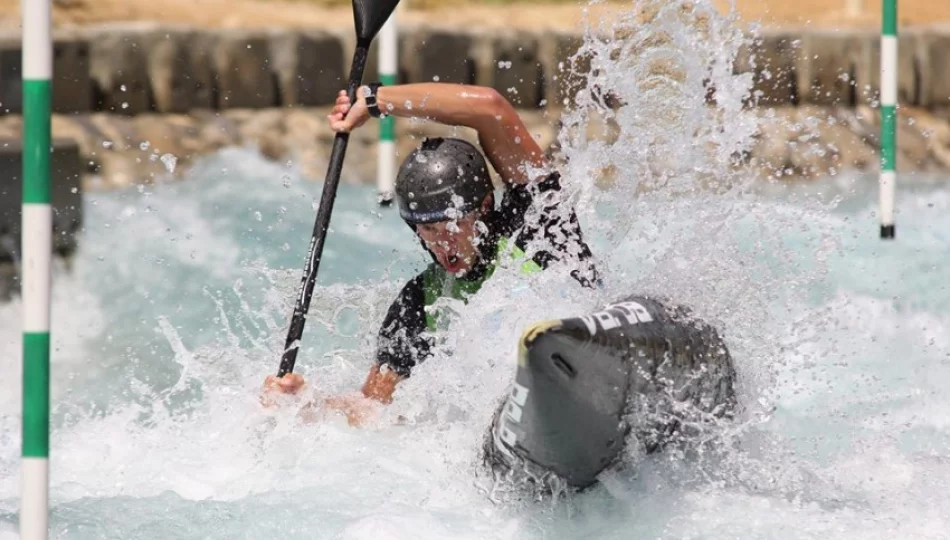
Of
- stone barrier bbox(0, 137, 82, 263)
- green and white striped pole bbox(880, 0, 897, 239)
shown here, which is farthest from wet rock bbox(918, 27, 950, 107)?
stone barrier bbox(0, 137, 82, 263)

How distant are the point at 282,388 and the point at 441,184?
2.33 feet

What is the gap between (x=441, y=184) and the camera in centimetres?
364

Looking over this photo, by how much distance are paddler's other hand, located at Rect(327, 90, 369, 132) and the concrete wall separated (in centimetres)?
309

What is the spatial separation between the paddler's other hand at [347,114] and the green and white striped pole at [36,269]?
1412mm

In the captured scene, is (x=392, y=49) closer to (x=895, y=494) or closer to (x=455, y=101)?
(x=455, y=101)

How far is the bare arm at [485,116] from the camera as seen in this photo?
3.77 metres

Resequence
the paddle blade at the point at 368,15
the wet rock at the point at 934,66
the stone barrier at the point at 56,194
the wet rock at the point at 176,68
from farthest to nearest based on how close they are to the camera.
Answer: the wet rock at the point at 934,66 → the wet rock at the point at 176,68 → the stone barrier at the point at 56,194 → the paddle blade at the point at 368,15

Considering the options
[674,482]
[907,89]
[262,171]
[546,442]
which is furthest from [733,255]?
[907,89]

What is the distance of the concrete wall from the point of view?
7.08 m

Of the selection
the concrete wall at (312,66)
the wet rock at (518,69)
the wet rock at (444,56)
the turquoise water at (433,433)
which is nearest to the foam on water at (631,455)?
the turquoise water at (433,433)

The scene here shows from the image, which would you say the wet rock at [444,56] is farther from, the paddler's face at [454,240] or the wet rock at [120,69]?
the paddler's face at [454,240]

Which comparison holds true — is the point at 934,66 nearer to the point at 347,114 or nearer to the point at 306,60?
the point at 306,60

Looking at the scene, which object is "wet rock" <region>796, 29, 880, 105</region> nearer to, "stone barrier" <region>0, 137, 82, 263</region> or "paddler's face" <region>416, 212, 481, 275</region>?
"stone barrier" <region>0, 137, 82, 263</region>

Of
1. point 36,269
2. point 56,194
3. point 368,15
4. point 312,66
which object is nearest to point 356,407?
point 368,15
